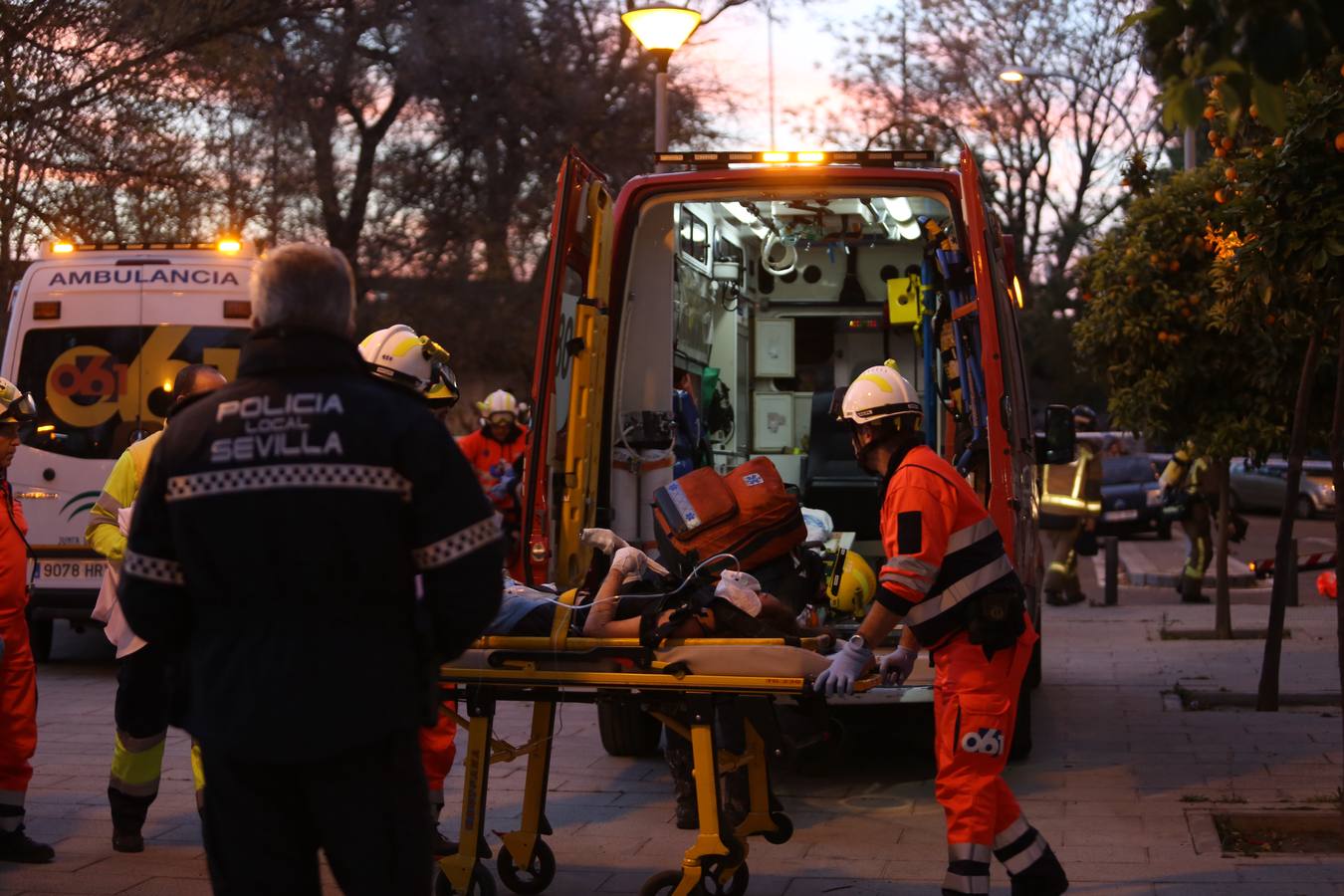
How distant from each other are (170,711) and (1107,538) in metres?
14.8

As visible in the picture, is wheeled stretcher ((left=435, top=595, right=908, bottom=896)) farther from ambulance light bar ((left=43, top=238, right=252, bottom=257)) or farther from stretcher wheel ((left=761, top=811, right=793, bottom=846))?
ambulance light bar ((left=43, top=238, right=252, bottom=257))

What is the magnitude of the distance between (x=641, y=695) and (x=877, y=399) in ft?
3.87

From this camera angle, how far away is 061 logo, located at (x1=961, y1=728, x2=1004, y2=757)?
17.0 feet

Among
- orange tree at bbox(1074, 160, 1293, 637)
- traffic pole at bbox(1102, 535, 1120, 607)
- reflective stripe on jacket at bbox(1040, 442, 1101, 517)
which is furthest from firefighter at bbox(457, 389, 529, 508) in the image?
traffic pole at bbox(1102, 535, 1120, 607)

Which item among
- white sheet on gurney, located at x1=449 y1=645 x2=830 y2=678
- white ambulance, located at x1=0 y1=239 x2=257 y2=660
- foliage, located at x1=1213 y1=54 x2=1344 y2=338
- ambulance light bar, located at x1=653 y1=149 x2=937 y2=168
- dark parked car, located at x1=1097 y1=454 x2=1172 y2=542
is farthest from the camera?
dark parked car, located at x1=1097 y1=454 x2=1172 y2=542

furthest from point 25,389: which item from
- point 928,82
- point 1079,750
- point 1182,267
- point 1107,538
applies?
point 928,82

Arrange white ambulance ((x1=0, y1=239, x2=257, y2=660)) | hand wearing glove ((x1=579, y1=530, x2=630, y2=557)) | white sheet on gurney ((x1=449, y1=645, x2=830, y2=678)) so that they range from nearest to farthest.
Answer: white sheet on gurney ((x1=449, y1=645, x2=830, y2=678)), hand wearing glove ((x1=579, y1=530, x2=630, y2=557)), white ambulance ((x1=0, y1=239, x2=257, y2=660))

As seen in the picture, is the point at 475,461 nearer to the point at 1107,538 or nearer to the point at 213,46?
the point at 213,46

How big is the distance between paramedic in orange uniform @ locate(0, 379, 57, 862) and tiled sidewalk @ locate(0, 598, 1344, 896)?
138mm

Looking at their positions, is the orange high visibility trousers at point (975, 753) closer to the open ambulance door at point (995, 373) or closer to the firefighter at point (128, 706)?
the open ambulance door at point (995, 373)

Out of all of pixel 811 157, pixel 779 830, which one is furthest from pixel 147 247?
pixel 779 830

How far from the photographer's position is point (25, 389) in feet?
38.1

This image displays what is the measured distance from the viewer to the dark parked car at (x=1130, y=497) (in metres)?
27.9

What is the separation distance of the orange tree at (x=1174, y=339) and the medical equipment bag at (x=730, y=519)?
20.7ft
